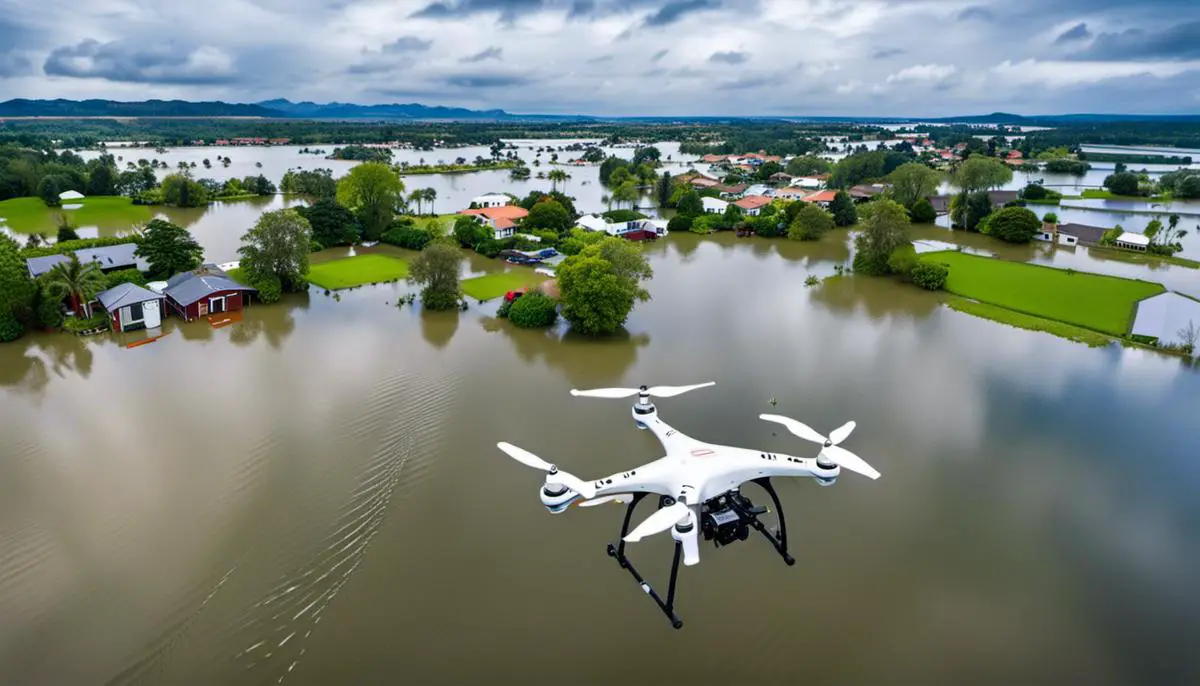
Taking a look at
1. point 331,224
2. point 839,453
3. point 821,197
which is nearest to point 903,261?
point 821,197

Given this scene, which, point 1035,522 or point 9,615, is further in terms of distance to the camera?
point 1035,522

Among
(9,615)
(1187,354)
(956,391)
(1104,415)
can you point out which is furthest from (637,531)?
(1187,354)

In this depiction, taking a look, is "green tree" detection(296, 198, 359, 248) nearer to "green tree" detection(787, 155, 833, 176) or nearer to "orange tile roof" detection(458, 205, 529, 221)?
"orange tile roof" detection(458, 205, 529, 221)

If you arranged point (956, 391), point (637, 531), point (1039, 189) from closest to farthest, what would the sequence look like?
point (637, 531)
point (956, 391)
point (1039, 189)

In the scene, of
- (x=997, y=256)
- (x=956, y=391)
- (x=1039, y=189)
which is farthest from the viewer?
(x=1039, y=189)

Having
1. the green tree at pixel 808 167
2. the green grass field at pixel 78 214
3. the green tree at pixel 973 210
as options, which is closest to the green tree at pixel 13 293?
the green grass field at pixel 78 214

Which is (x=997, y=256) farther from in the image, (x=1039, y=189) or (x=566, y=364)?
(x=566, y=364)

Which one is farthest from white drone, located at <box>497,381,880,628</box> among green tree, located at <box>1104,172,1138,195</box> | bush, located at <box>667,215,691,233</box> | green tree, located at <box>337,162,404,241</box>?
green tree, located at <box>1104,172,1138,195</box>

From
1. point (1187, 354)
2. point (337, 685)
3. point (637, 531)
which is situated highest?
point (637, 531)
